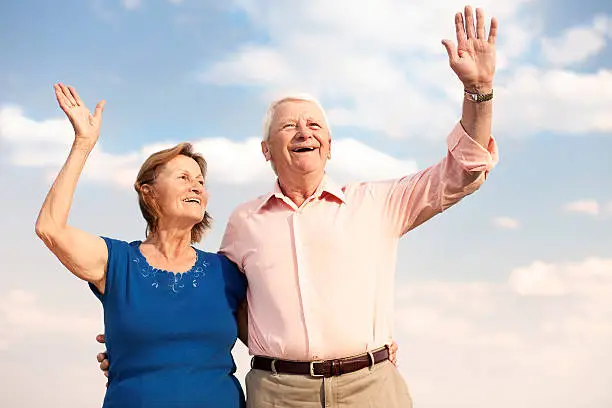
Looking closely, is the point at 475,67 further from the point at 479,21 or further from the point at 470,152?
the point at 470,152

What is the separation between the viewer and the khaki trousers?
4.73 meters

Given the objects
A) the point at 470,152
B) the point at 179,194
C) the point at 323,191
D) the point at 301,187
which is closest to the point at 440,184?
the point at 470,152

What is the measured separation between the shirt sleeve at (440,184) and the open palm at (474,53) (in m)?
0.31

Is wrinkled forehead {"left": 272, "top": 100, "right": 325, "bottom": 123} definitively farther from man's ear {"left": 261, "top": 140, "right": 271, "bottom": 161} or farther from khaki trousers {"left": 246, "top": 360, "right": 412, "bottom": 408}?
khaki trousers {"left": 246, "top": 360, "right": 412, "bottom": 408}

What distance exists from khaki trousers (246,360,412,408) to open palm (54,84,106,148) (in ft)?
6.00

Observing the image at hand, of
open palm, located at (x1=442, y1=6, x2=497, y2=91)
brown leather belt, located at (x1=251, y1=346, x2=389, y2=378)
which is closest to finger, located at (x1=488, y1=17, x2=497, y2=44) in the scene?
open palm, located at (x1=442, y1=6, x2=497, y2=91)

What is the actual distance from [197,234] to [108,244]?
790 millimetres

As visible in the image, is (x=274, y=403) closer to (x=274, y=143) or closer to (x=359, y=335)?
(x=359, y=335)

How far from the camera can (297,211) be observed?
16.8 ft

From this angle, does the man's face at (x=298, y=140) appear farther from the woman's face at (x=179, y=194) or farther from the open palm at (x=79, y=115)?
the open palm at (x=79, y=115)

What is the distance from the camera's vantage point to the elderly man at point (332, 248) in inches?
186

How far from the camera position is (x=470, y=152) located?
4.73 meters

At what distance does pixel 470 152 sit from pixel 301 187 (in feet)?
3.83

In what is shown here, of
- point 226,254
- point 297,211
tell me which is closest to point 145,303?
point 226,254
